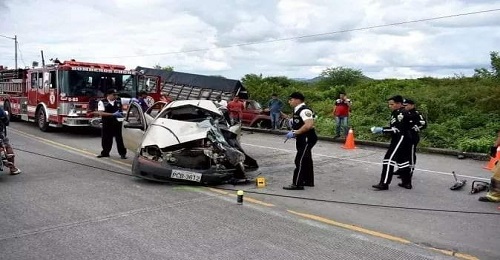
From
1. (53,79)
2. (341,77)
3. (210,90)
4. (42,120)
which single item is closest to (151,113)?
(53,79)

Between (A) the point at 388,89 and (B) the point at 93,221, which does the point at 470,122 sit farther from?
(B) the point at 93,221

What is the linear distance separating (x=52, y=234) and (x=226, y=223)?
6.33 ft

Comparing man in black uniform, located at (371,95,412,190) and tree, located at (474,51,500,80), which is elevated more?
tree, located at (474,51,500,80)

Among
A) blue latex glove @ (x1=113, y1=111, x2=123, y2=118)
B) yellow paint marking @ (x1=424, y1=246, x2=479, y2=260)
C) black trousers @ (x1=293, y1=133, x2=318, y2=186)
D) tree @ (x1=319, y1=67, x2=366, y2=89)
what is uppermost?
tree @ (x1=319, y1=67, x2=366, y2=89)

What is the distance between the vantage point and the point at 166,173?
7582mm

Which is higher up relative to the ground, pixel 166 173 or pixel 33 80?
pixel 33 80

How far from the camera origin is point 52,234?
5125mm

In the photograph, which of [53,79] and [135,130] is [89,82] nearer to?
[53,79]

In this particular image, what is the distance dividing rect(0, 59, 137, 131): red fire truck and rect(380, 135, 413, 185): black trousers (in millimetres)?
8971

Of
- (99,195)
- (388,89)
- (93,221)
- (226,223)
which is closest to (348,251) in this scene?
(226,223)

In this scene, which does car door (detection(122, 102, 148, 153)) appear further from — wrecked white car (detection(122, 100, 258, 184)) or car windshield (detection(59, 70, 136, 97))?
car windshield (detection(59, 70, 136, 97))

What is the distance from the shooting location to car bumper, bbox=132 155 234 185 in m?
7.55

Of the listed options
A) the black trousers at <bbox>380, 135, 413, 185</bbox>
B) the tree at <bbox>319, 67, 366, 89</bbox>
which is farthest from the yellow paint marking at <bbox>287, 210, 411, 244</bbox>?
the tree at <bbox>319, 67, 366, 89</bbox>

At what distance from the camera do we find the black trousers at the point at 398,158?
7762 mm
